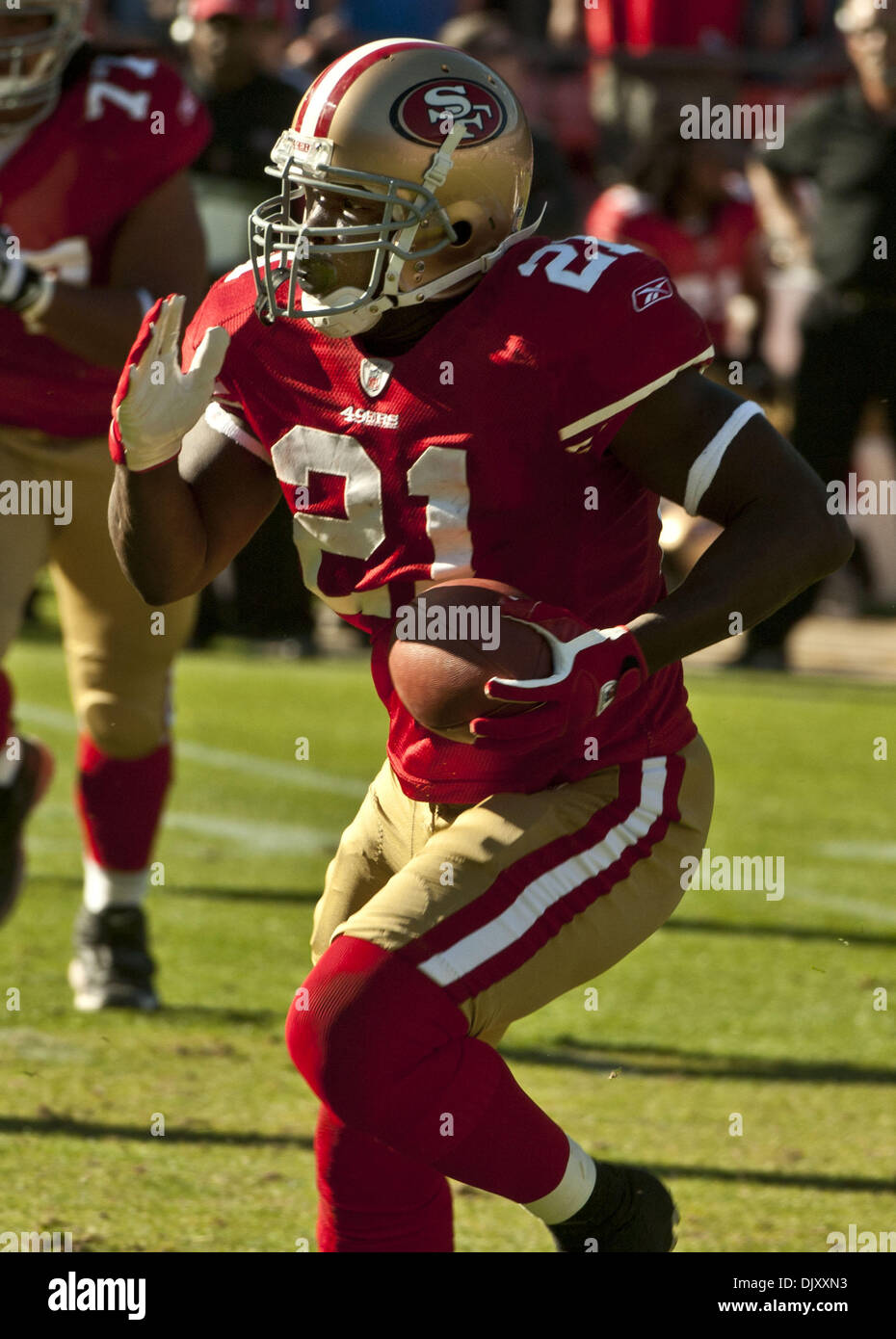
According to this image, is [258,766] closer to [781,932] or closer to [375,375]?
[781,932]

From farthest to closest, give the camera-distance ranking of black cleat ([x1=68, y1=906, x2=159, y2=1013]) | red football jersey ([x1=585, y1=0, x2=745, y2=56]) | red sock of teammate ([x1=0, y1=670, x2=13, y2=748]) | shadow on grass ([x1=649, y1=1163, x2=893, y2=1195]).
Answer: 1. red football jersey ([x1=585, y1=0, x2=745, y2=56])
2. black cleat ([x1=68, y1=906, x2=159, y2=1013])
3. red sock of teammate ([x1=0, y1=670, x2=13, y2=748])
4. shadow on grass ([x1=649, y1=1163, x2=893, y2=1195])

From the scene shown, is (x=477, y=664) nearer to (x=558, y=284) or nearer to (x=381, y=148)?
(x=558, y=284)

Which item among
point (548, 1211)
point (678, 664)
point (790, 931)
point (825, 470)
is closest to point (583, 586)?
point (678, 664)

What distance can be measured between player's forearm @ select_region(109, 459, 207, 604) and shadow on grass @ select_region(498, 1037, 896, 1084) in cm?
161

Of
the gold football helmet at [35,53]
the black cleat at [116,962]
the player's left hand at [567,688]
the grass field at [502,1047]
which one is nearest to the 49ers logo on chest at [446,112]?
the player's left hand at [567,688]

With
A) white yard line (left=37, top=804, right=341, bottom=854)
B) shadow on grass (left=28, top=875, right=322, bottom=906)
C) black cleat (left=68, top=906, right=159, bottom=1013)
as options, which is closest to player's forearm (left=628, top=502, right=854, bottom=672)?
black cleat (left=68, top=906, right=159, bottom=1013)

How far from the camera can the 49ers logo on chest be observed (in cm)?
248

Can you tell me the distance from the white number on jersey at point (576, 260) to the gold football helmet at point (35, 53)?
1.51 m

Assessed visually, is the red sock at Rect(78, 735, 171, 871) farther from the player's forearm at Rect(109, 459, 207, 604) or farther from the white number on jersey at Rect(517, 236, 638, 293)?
the white number on jersey at Rect(517, 236, 638, 293)

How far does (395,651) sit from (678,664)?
42cm

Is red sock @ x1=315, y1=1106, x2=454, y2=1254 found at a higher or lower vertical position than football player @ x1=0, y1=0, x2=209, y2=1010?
lower

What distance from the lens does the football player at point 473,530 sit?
7.65ft

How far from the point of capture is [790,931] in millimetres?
4820

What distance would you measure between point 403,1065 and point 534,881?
27cm
